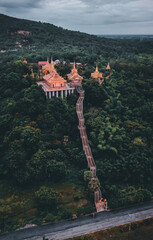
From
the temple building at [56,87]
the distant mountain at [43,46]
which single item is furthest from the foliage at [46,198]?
the distant mountain at [43,46]

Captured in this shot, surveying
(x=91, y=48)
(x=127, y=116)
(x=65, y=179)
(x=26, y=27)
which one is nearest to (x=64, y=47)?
(x=91, y=48)

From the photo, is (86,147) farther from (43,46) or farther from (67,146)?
(43,46)

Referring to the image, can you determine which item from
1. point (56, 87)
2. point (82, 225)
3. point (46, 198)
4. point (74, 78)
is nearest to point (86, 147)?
point (46, 198)

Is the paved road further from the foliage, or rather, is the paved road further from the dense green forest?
the foliage

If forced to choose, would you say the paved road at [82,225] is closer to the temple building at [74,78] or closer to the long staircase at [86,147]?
the long staircase at [86,147]

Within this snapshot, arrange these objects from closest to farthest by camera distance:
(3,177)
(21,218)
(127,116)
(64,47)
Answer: (21,218) → (3,177) → (127,116) → (64,47)

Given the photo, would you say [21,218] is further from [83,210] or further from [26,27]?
[26,27]

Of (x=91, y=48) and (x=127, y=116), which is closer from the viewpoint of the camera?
(x=127, y=116)
